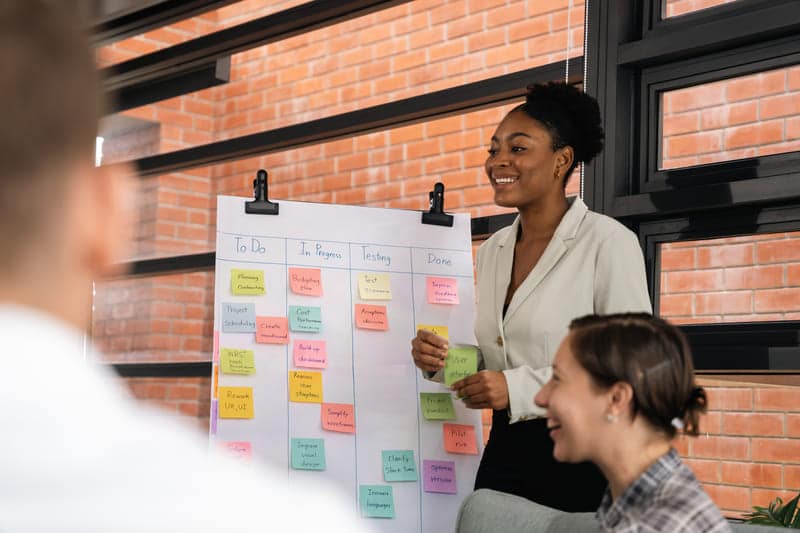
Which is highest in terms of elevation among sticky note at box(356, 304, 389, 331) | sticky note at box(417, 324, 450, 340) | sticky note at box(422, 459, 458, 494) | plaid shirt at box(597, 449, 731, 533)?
sticky note at box(356, 304, 389, 331)

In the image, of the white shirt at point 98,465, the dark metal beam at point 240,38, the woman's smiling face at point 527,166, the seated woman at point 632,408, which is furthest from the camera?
the dark metal beam at point 240,38

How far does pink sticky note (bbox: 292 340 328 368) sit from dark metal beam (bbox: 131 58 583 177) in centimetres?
99

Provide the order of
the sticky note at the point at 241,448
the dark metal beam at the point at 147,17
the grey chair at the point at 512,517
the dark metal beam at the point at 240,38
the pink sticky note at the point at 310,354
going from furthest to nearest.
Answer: the dark metal beam at the point at 147,17
the dark metal beam at the point at 240,38
the pink sticky note at the point at 310,354
the sticky note at the point at 241,448
the grey chair at the point at 512,517

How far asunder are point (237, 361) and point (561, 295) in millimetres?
911

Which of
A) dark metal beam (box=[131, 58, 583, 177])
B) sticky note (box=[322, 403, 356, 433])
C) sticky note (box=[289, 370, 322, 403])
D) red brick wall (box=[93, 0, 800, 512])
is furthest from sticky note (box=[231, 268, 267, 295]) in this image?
dark metal beam (box=[131, 58, 583, 177])

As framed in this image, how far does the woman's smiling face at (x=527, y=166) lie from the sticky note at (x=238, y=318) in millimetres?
755

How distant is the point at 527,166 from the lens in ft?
7.94

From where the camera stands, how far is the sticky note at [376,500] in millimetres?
2664

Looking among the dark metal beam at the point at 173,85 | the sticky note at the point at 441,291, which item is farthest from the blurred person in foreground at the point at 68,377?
the dark metal beam at the point at 173,85

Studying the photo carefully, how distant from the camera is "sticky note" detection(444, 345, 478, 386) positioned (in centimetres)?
248

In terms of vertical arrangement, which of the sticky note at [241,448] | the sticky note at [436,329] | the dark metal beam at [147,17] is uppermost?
the dark metal beam at [147,17]

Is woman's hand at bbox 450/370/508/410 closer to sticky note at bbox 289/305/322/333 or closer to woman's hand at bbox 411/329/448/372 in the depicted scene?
woman's hand at bbox 411/329/448/372

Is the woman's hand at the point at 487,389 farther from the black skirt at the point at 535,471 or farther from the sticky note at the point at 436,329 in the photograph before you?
the sticky note at the point at 436,329

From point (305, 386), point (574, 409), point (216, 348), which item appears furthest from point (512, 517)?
point (216, 348)
